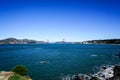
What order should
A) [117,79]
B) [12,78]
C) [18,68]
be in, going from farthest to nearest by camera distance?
1. [18,68]
2. [12,78]
3. [117,79]

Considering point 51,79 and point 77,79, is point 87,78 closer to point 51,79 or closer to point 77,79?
point 77,79

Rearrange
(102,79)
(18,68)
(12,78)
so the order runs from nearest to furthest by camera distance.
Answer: (12,78)
(18,68)
(102,79)

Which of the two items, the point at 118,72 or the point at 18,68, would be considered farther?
the point at 18,68

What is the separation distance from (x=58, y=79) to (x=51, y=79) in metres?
1.73

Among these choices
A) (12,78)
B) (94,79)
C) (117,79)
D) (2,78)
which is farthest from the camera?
(94,79)

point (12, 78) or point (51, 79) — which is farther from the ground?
point (12, 78)

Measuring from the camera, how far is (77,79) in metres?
36.9

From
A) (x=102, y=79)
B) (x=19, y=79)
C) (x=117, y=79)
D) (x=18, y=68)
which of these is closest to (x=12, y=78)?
(x=19, y=79)

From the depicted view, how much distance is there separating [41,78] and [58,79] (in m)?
4.38

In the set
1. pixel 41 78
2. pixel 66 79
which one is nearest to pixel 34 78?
pixel 41 78

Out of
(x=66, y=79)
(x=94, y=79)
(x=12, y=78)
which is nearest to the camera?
(x=12, y=78)

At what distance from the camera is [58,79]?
42.1m

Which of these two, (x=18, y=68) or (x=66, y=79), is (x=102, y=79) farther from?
(x=18, y=68)

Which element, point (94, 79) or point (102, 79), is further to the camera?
point (102, 79)
